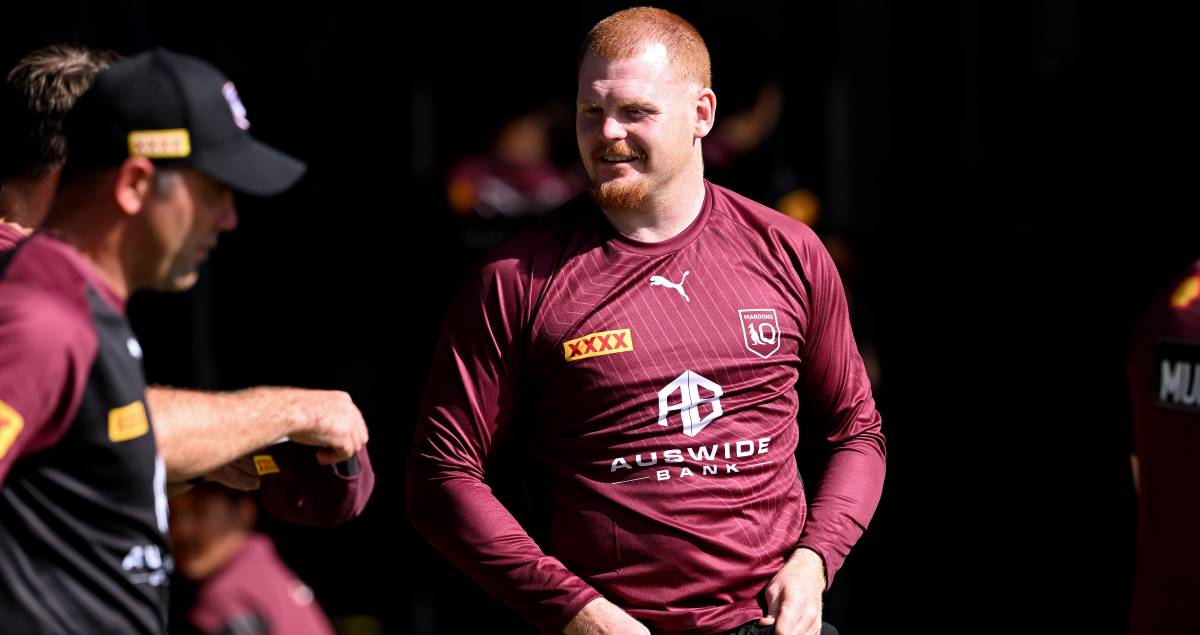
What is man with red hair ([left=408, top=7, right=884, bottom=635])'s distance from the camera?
2740 millimetres

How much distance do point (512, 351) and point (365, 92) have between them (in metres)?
2.77

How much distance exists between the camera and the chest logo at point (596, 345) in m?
2.77

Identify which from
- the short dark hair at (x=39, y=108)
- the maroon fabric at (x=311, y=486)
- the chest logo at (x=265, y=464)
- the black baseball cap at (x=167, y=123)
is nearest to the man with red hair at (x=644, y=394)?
the maroon fabric at (x=311, y=486)

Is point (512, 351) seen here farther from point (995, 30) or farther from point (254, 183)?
point (995, 30)

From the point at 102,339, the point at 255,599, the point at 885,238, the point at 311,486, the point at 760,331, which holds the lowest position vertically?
the point at 255,599

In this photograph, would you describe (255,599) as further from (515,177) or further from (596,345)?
(596,345)

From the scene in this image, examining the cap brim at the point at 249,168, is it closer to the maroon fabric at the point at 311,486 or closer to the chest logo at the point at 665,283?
the maroon fabric at the point at 311,486

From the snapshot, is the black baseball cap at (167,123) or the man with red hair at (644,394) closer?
the black baseball cap at (167,123)

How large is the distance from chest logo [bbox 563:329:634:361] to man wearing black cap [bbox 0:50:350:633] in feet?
2.32

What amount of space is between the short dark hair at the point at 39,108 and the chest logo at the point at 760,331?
123 centimetres

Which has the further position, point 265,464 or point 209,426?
point 265,464

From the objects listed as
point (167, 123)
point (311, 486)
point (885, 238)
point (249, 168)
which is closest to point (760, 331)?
point (311, 486)

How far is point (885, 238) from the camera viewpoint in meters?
5.50

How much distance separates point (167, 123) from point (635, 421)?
1002mm
